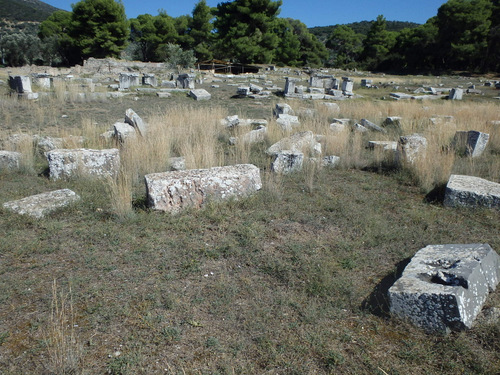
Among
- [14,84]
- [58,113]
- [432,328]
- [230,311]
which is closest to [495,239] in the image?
[432,328]

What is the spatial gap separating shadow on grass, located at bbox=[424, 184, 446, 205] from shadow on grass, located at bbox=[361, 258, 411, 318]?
2.20 meters

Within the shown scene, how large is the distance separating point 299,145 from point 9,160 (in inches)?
209

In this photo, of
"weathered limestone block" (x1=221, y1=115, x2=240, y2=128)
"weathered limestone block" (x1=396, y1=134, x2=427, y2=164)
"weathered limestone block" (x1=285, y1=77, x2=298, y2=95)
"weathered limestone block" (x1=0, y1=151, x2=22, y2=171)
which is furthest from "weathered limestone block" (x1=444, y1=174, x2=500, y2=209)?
"weathered limestone block" (x1=285, y1=77, x2=298, y2=95)

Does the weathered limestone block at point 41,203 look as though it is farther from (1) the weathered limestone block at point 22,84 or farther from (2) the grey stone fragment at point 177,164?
(1) the weathered limestone block at point 22,84

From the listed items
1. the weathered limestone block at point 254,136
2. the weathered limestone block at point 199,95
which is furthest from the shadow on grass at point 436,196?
the weathered limestone block at point 199,95

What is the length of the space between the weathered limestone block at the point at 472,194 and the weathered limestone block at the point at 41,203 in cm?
517

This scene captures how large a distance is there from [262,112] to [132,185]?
29.3 feet

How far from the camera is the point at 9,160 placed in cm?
635

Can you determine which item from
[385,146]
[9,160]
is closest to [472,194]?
[385,146]

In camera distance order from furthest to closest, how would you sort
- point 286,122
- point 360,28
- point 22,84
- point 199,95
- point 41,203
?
point 360,28 → point 199,95 → point 22,84 → point 286,122 → point 41,203

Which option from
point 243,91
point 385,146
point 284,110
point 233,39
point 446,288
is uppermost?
point 233,39

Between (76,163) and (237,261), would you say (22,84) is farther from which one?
(237,261)

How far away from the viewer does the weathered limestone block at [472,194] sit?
16.0 feet

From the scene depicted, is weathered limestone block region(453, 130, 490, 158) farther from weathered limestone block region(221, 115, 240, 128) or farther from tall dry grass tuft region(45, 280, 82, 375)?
tall dry grass tuft region(45, 280, 82, 375)
